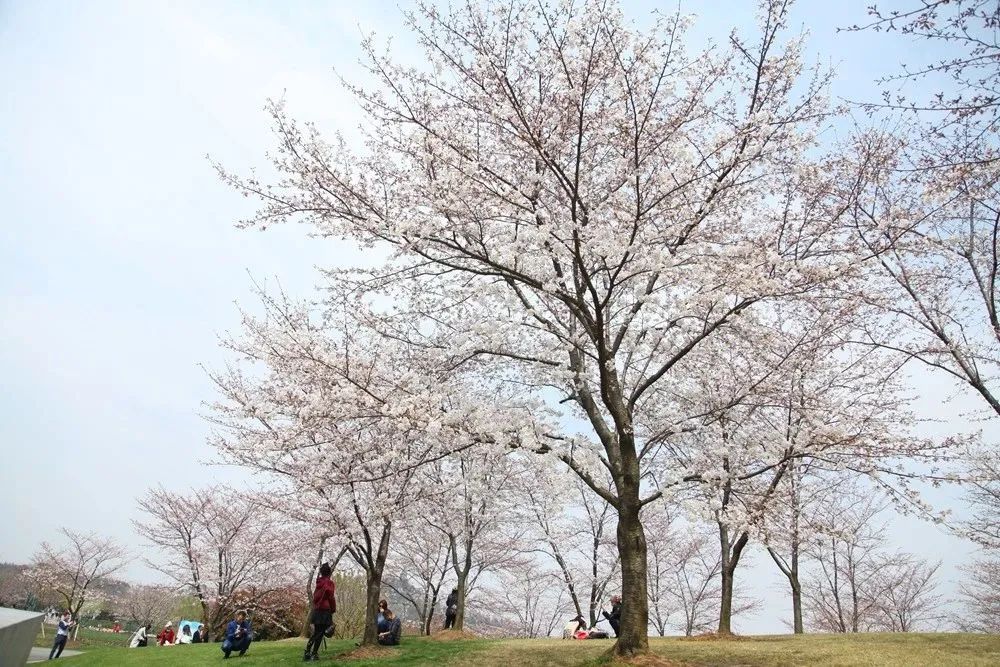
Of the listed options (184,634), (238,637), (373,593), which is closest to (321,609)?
(373,593)

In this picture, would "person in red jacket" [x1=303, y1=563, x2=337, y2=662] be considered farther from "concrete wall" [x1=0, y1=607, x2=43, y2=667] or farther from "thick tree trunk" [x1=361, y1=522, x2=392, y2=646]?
"concrete wall" [x1=0, y1=607, x2=43, y2=667]

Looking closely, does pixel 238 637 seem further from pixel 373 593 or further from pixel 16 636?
pixel 16 636

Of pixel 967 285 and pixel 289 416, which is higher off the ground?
pixel 967 285

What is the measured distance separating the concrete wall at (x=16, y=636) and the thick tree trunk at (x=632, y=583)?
372 inches

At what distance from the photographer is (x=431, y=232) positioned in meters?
9.35

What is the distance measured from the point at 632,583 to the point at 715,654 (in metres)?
3.05

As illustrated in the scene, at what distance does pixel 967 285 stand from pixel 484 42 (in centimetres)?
1188

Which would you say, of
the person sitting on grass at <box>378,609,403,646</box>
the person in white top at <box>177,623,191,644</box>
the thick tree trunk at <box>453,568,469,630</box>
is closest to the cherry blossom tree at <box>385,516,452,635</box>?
the thick tree trunk at <box>453,568,469,630</box>

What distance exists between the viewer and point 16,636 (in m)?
10.3

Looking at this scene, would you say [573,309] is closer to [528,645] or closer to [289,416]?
[289,416]

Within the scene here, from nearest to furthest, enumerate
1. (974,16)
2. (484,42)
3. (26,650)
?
(974,16)
(484,42)
(26,650)

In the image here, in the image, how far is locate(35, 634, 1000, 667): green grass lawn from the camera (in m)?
9.82

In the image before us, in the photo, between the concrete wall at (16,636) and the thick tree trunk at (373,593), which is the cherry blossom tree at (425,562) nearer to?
the thick tree trunk at (373,593)

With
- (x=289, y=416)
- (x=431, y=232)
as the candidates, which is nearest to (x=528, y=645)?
(x=289, y=416)
